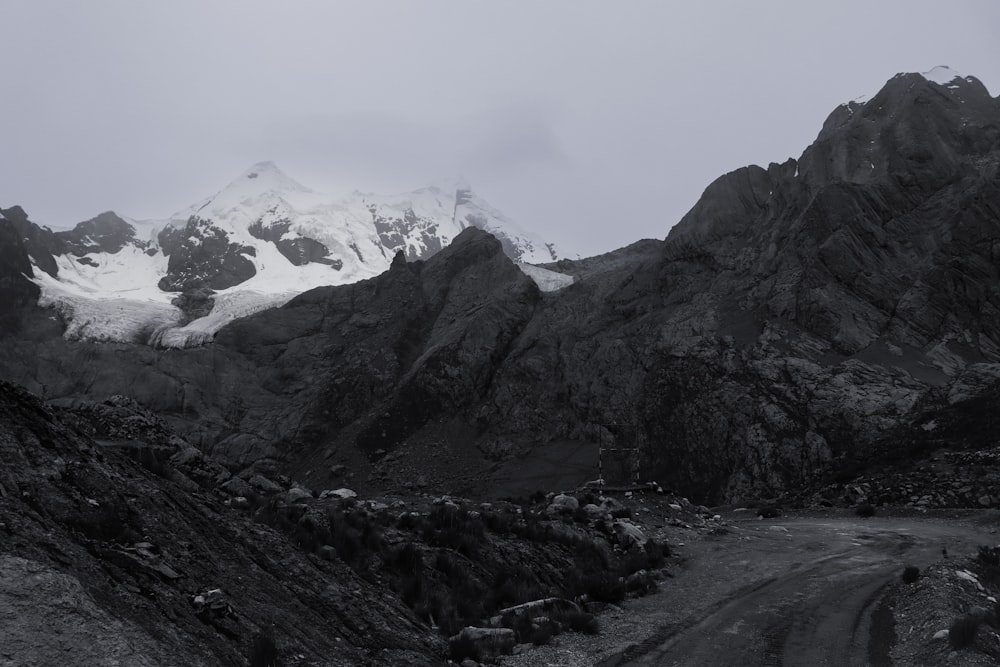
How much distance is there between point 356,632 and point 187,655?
11.6 ft

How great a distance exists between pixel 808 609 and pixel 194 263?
522 feet

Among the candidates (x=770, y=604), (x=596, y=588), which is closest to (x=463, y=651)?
(x=596, y=588)

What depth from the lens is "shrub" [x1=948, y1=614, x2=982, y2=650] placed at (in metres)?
10.3

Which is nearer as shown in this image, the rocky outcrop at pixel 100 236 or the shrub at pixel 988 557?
the shrub at pixel 988 557

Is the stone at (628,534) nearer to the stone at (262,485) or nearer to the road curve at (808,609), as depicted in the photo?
the road curve at (808,609)

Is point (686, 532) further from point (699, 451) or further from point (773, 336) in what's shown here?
point (773, 336)

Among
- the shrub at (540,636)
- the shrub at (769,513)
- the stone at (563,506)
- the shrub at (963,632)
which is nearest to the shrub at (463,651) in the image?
the shrub at (540,636)

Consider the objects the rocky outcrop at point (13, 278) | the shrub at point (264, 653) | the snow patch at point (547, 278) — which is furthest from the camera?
the snow patch at point (547, 278)

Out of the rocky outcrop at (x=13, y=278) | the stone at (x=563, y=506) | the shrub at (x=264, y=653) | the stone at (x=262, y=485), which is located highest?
the rocky outcrop at (x=13, y=278)

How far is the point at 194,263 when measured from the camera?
150000 mm

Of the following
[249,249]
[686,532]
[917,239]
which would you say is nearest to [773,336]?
[917,239]

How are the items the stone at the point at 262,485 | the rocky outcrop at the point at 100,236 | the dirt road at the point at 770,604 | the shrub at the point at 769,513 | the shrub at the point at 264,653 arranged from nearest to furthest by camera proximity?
the shrub at the point at 264,653 → the dirt road at the point at 770,604 → the stone at the point at 262,485 → the shrub at the point at 769,513 → the rocky outcrop at the point at 100,236

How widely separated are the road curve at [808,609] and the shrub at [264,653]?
5629 mm

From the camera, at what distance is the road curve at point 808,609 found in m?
11.0
